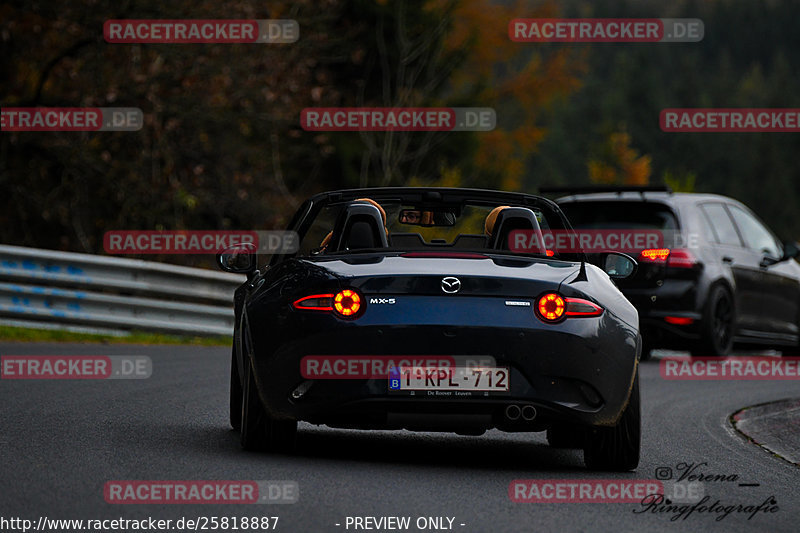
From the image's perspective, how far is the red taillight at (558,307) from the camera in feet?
22.1

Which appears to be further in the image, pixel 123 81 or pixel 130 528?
pixel 123 81

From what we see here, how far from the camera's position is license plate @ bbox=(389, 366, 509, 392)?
664cm

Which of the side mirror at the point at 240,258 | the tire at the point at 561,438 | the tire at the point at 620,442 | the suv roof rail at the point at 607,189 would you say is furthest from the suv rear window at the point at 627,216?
A: the tire at the point at 620,442

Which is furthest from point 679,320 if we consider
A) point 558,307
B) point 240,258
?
point 558,307

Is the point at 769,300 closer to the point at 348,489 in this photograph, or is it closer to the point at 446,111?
the point at 348,489

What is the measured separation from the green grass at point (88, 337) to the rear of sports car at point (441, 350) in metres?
8.73

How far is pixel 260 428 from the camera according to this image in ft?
23.1

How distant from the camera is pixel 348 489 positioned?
19.7 feet

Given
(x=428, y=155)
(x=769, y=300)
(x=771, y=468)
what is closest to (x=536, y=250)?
(x=771, y=468)

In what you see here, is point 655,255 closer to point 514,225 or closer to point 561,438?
point 561,438

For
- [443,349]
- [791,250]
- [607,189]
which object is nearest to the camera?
[443,349]

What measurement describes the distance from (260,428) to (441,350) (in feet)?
3.38

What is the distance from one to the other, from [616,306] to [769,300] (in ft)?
30.8

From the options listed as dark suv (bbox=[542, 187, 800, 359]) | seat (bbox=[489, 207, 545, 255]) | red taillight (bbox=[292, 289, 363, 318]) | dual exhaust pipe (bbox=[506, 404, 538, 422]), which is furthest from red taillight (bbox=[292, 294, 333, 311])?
dark suv (bbox=[542, 187, 800, 359])
